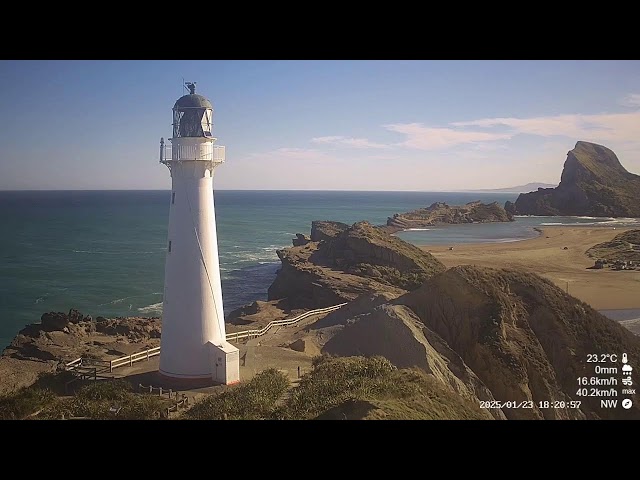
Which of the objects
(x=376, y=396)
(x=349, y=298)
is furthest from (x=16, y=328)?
(x=376, y=396)

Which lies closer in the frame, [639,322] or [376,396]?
Answer: [376,396]

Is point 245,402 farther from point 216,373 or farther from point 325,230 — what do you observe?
point 325,230

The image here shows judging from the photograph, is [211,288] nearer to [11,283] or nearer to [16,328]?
[16,328]

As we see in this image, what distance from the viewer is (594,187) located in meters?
13.1

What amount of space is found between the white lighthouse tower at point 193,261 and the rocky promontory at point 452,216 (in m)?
16.1

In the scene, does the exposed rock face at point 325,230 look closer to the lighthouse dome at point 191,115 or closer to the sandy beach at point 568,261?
the sandy beach at point 568,261

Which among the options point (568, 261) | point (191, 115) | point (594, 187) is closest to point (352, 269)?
point (568, 261)

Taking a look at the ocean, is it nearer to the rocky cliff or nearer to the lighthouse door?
the rocky cliff

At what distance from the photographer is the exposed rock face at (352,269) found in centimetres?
1908

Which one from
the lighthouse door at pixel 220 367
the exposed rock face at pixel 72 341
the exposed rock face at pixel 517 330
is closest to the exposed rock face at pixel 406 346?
the exposed rock face at pixel 517 330

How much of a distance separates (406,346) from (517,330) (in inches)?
74.5
